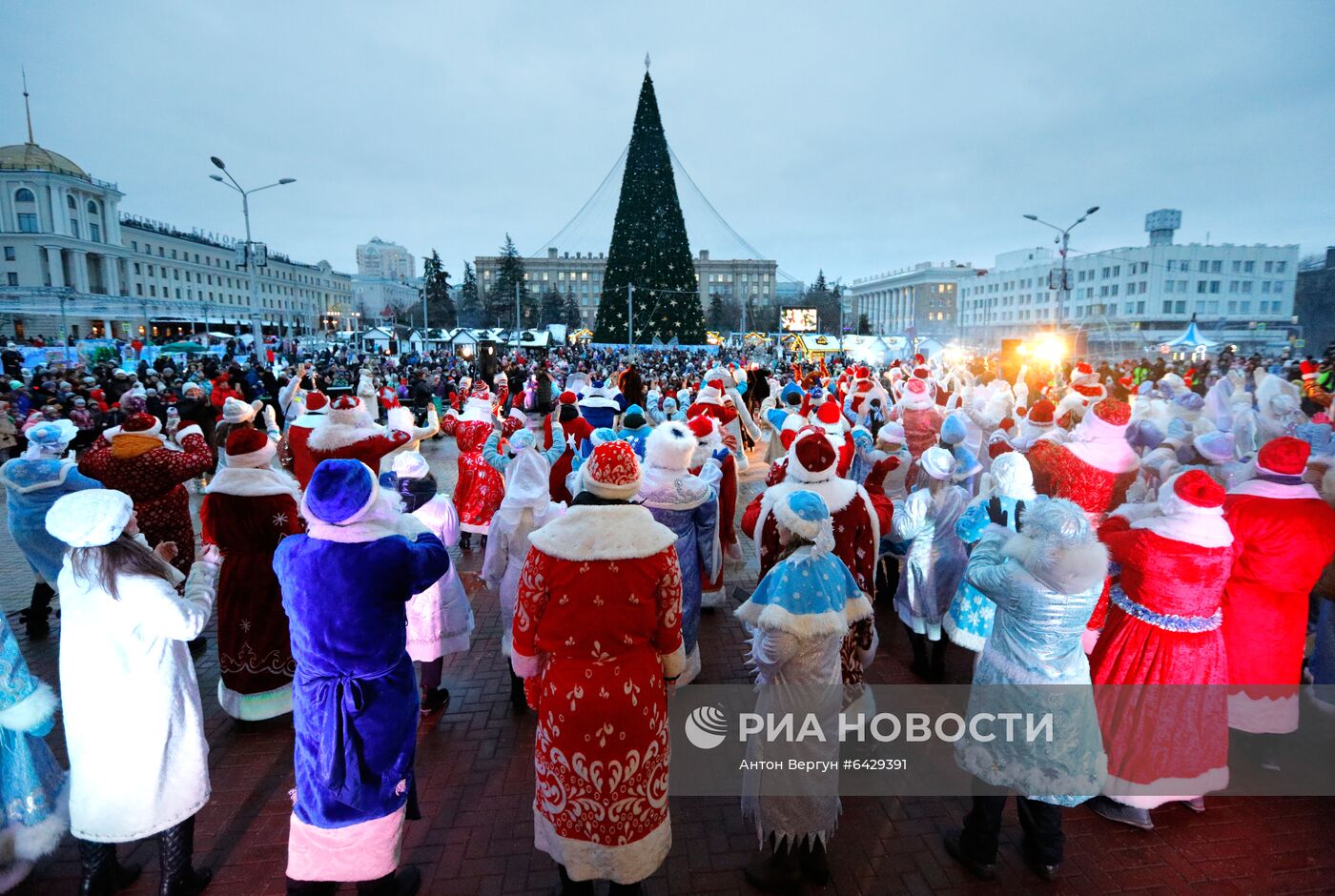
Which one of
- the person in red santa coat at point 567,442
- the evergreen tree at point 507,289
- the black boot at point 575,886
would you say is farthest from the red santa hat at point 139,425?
the evergreen tree at point 507,289

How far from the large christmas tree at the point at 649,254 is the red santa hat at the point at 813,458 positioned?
112 ft

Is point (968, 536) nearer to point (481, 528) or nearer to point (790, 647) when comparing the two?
point (790, 647)

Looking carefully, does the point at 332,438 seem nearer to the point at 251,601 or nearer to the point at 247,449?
the point at 247,449

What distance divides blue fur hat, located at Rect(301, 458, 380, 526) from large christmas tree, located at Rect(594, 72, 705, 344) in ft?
116

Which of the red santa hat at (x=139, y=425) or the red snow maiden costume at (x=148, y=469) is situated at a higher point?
the red santa hat at (x=139, y=425)

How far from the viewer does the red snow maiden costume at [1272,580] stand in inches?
141

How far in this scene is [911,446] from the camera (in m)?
7.80

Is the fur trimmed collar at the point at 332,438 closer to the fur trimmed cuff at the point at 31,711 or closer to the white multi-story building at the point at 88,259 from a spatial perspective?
the fur trimmed cuff at the point at 31,711

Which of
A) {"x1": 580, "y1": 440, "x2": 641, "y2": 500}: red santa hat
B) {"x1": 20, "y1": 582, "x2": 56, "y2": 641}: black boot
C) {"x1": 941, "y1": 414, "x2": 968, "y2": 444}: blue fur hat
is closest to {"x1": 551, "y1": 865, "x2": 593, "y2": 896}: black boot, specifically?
{"x1": 580, "y1": 440, "x2": 641, "y2": 500}: red santa hat

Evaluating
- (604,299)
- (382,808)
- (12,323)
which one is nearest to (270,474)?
(382,808)

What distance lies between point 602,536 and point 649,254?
3623cm

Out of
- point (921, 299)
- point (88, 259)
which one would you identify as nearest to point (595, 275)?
point (921, 299)

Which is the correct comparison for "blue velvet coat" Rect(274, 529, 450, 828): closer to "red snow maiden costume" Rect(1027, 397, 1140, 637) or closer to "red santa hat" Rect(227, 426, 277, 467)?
"red santa hat" Rect(227, 426, 277, 467)

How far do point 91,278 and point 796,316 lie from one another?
229 ft
